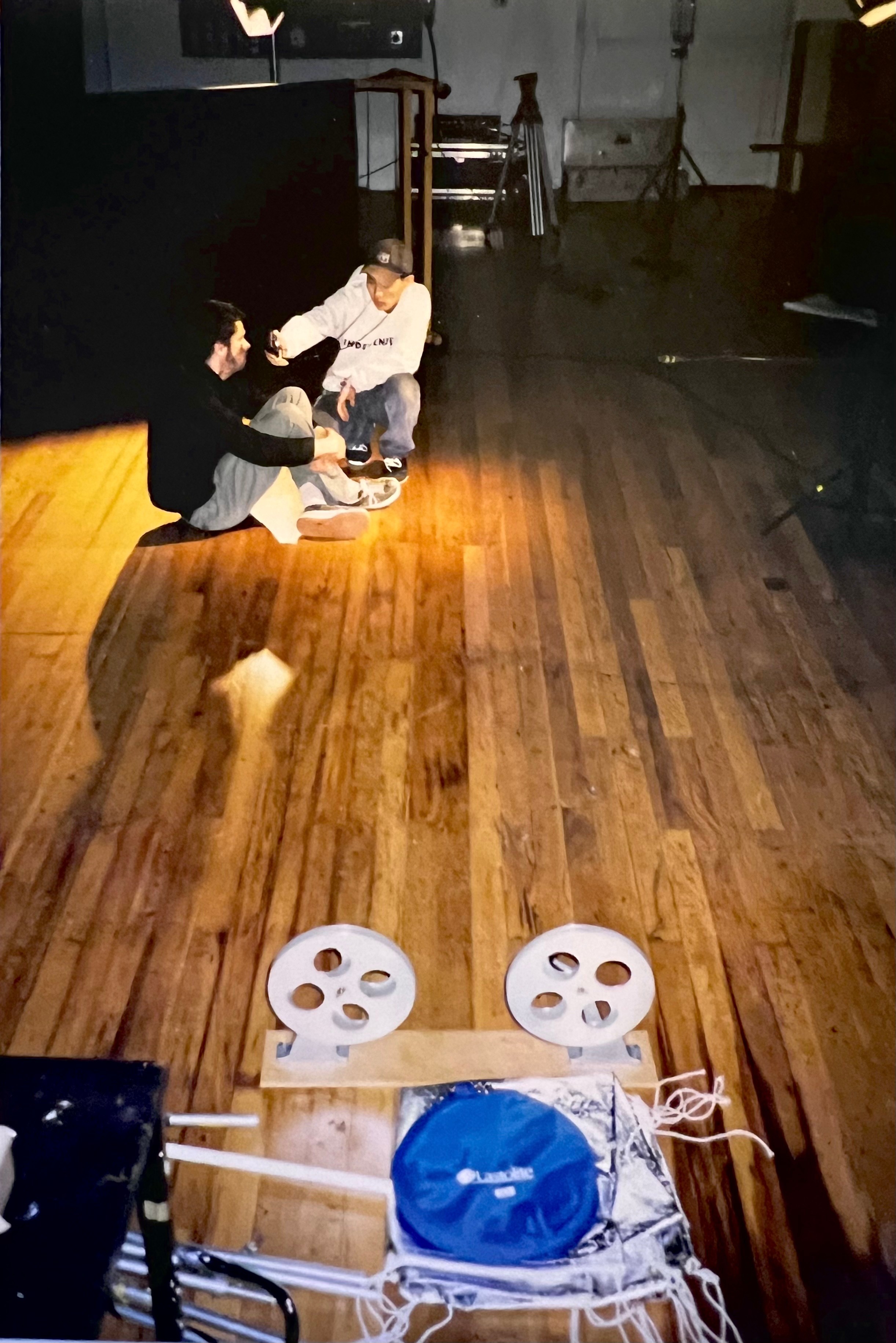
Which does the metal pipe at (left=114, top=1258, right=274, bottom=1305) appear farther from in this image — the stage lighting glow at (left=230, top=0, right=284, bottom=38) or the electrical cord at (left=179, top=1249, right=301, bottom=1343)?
the stage lighting glow at (left=230, top=0, right=284, bottom=38)

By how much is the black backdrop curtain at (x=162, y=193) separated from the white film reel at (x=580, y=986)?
5.50ft

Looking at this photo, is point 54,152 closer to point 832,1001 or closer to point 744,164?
point 744,164

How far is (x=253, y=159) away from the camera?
2922 millimetres

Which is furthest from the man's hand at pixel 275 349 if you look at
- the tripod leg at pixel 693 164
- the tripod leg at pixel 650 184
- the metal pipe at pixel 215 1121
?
the metal pipe at pixel 215 1121

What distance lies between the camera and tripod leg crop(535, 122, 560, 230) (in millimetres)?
3037


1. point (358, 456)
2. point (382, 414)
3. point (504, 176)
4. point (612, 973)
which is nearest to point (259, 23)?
point (504, 176)

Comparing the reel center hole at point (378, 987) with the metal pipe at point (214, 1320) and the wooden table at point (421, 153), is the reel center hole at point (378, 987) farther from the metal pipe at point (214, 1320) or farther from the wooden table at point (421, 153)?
the wooden table at point (421, 153)

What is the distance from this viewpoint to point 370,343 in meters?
3.05

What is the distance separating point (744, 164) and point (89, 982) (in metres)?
2.83

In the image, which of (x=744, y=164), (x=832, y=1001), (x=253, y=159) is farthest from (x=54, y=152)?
(x=832, y=1001)

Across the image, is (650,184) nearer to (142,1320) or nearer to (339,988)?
(339,988)

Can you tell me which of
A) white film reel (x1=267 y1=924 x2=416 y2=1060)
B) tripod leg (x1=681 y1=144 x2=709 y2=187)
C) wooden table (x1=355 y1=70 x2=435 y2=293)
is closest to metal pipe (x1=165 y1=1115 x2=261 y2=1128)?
white film reel (x1=267 y1=924 x2=416 y2=1060)

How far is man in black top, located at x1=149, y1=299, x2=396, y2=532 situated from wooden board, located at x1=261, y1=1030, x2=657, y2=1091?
162cm

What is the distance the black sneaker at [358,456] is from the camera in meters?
3.27
